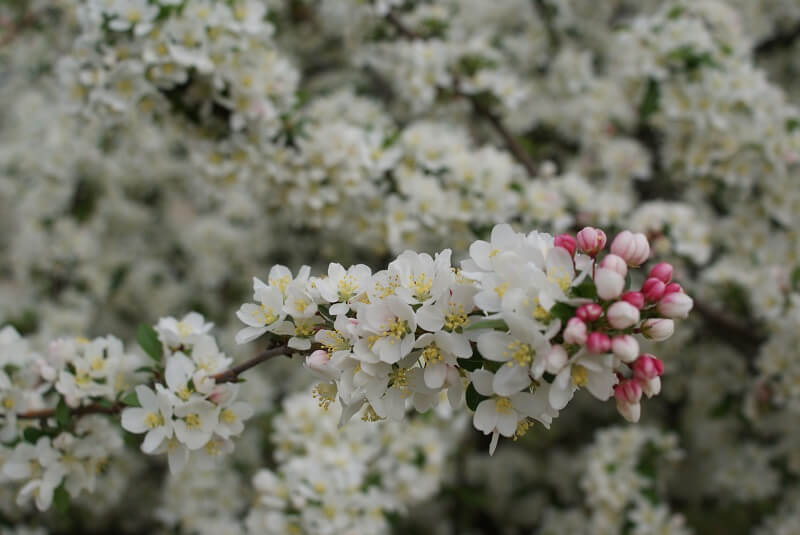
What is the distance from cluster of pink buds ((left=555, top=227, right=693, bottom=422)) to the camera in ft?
4.27

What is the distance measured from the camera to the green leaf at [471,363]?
4.91ft

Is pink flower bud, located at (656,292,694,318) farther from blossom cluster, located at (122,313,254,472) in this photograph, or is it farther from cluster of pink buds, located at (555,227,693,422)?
blossom cluster, located at (122,313,254,472)

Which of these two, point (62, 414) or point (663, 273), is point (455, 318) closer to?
point (663, 273)

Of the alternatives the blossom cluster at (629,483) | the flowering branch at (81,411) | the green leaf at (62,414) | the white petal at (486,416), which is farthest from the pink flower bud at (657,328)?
the blossom cluster at (629,483)

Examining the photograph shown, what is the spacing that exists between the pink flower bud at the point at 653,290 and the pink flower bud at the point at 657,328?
43 mm

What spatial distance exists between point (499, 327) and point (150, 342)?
1113mm

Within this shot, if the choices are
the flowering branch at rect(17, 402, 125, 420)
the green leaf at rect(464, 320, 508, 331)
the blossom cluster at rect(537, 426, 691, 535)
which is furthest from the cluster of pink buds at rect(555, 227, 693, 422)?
the blossom cluster at rect(537, 426, 691, 535)

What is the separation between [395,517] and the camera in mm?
3090

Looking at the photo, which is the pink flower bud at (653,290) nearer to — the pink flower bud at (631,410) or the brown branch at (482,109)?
the pink flower bud at (631,410)

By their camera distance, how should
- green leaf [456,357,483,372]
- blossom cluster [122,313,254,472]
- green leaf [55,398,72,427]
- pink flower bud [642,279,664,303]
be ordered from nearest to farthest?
pink flower bud [642,279,664,303], green leaf [456,357,483,372], blossom cluster [122,313,254,472], green leaf [55,398,72,427]

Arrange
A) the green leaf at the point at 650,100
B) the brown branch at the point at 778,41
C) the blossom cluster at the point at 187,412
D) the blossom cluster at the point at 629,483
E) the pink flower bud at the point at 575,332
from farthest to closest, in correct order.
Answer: the brown branch at the point at 778,41 → the green leaf at the point at 650,100 → the blossom cluster at the point at 629,483 → the blossom cluster at the point at 187,412 → the pink flower bud at the point at 575,332

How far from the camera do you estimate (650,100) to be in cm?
343

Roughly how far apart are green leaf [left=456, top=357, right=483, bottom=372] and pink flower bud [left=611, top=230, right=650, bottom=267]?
13.9 inches

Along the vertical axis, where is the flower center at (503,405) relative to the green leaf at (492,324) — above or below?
below
